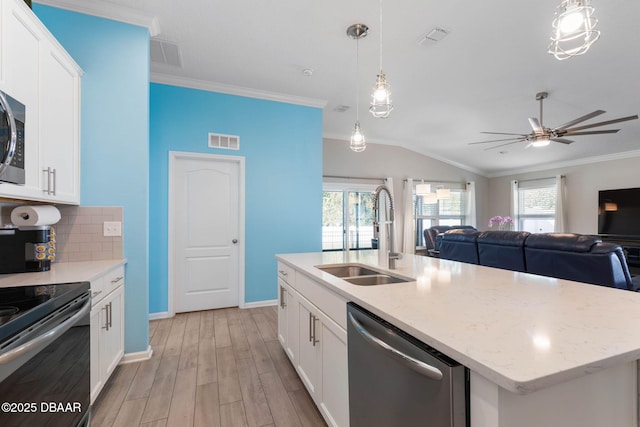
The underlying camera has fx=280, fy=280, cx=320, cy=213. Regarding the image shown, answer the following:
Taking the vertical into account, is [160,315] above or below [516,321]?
below

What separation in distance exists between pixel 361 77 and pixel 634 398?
3.67m

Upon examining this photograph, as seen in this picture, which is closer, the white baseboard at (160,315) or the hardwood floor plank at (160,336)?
the hardwood floor plank at (160,336)

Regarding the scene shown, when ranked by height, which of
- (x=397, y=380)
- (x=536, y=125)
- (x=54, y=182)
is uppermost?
(x=536, y=125)

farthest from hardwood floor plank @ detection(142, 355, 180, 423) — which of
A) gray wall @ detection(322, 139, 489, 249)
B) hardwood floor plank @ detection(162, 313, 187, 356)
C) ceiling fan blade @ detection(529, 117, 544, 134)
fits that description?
ceiling fan blade @ detection(529, 117, 544, 134)

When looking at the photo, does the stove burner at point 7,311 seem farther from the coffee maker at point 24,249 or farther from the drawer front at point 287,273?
the drawer front at point 287,273

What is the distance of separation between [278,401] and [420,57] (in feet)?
11.8

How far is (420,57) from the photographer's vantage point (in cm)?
318

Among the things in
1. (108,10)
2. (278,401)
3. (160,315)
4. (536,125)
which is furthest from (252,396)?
(536,125)

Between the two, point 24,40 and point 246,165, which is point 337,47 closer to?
point 246,165

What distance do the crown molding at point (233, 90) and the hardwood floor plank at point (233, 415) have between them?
360cm

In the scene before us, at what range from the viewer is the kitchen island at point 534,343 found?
24.8 inches

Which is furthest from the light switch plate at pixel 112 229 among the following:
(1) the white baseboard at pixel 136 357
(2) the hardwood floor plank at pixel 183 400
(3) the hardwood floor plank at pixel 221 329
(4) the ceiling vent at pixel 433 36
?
(4) the ceiling vent at pixel 433 36

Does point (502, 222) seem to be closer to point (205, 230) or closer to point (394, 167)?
point (394, 167)

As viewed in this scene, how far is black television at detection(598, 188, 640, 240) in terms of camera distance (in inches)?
205
